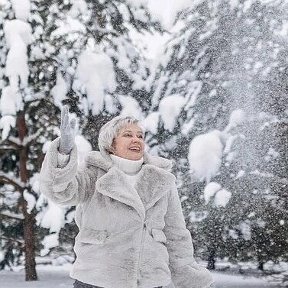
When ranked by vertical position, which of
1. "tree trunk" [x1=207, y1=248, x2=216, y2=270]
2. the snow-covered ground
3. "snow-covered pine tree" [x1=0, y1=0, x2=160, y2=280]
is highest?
"snow-covered pine tree" [x1=0, y1=0, x2=160, y2=280]

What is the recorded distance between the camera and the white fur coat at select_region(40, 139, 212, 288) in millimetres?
2213

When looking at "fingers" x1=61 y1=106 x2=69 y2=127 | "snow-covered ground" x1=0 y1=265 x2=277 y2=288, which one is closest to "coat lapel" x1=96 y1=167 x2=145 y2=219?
"fingers" x1=61 y1=106 x2=69 y2=127

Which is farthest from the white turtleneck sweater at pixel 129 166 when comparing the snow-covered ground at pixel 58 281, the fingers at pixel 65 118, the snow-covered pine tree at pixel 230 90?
the snow-covered ground at pixel 58 281

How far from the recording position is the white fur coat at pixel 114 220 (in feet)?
7.26

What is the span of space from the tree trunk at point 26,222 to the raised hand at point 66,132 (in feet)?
24.3

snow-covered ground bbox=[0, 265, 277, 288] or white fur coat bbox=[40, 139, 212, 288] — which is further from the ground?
white fur coat bbox=[40, 139, 212, 288]

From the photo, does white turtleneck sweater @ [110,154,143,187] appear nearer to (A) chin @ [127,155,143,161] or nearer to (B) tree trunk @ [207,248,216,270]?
(A) chin @ [127,155,143,161]

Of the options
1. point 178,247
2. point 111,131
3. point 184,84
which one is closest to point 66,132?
point 111,131

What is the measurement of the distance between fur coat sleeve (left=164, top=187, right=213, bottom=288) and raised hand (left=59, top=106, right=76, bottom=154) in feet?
1.72

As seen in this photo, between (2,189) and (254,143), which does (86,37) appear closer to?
(254,143)

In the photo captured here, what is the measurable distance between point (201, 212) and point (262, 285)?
2.21 m

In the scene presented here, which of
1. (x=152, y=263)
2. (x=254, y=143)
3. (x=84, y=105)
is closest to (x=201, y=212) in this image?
(x=254, y=143)

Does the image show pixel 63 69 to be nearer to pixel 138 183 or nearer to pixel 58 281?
pixel 58 281

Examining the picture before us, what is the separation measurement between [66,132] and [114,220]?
37 centimetres
